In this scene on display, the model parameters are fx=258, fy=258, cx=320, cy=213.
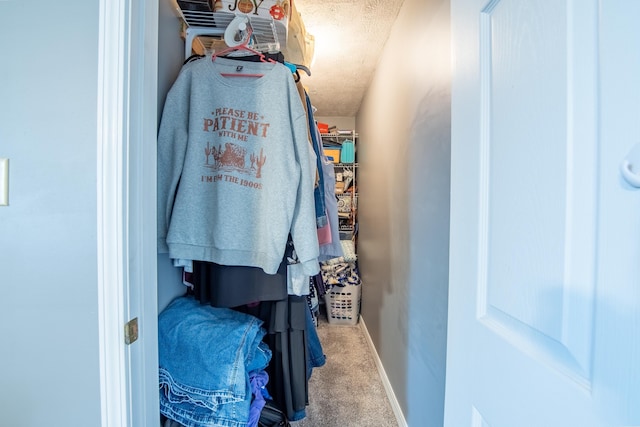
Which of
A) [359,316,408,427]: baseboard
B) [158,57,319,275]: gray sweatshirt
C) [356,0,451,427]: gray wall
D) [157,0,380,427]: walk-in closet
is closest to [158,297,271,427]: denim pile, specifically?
[157,0,380,427]: walk-in closet

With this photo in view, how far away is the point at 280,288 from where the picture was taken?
0.96 meters

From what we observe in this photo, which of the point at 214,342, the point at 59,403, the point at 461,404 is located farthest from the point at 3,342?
the point at 461,404

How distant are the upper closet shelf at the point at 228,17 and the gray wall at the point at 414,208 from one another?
2.18 feet

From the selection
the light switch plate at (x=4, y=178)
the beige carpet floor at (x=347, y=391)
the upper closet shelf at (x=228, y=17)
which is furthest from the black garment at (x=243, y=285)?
the beige carpet floor at (x=347, y=391)

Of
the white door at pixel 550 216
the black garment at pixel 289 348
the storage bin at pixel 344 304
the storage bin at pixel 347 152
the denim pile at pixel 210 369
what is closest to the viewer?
the white door at pixel 550 216

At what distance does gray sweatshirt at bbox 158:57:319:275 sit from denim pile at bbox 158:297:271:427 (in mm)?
243

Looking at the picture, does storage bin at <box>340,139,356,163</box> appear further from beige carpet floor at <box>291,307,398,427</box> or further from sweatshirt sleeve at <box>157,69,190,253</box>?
sweatshirt sleeve at <box>157,69,190,253</box>

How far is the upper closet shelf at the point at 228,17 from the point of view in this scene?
3.40 feet

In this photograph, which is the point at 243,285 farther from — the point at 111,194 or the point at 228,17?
the point at 228,17

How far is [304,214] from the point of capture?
2.98 feet

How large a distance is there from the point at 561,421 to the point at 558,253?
0.76ft

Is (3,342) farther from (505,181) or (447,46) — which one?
(447,46)

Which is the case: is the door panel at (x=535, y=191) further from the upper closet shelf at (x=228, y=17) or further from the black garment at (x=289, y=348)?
the upper closet shelf at (x=228, y=17)

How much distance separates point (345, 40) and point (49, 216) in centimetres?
202
